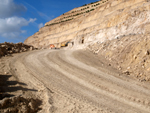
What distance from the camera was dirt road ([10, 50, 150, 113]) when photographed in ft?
15.4

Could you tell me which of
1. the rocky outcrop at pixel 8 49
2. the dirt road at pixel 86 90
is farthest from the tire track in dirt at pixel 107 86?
the rocky outcrop at pixel 8 49

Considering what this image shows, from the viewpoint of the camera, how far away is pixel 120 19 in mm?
16969

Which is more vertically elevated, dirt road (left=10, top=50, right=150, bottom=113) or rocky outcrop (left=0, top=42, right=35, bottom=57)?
rocky outcrop (left=0, top=42, right=35, bottom=57)

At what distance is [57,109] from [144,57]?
7506 millimetres

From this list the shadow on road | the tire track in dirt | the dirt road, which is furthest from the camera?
the tire track in dirt

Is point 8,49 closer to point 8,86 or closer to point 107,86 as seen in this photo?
point 8,86

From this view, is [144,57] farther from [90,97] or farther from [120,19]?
[120,19]

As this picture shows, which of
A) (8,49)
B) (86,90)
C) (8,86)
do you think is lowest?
(86,90)

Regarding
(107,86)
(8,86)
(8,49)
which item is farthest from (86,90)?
(8,49)

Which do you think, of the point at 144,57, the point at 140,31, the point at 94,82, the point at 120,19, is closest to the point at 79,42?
the point at 120,19

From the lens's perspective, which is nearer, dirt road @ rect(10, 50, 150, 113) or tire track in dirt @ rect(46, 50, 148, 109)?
dirt road @ rect(10, 50, 150, 113)

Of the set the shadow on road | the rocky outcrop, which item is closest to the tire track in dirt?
the shadow on road

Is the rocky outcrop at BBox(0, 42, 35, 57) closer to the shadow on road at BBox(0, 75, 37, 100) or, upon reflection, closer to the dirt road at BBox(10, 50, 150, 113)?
the dirt road at BBox(10, 50, 150, 113)

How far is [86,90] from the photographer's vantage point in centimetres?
609
